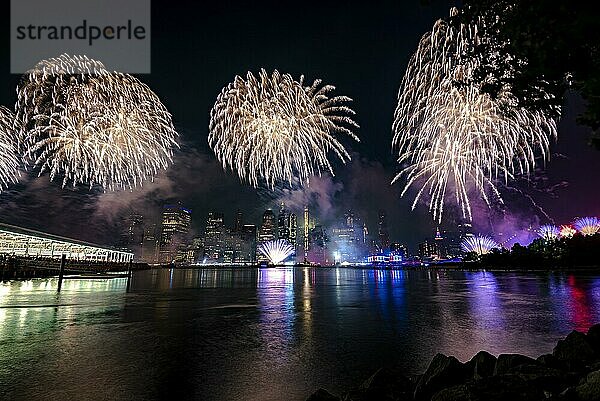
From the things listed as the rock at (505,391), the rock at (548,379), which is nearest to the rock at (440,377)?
the rock at (548,379)

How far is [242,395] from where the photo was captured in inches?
328

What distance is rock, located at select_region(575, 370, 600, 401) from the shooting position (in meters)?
5.48

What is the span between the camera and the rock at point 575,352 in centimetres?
843

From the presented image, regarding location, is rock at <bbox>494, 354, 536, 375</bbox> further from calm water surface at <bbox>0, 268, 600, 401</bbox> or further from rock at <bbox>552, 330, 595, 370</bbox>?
calm water surface at <bbox>0, 268, 600, 401</bbox>

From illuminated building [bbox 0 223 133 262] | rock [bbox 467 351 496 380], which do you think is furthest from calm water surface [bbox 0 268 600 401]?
illuminated building [bbox 0 223 133 262]

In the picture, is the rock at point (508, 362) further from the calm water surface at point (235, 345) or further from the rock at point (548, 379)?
the calm water surface at point (235, 345)

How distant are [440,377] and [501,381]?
65.6 inches

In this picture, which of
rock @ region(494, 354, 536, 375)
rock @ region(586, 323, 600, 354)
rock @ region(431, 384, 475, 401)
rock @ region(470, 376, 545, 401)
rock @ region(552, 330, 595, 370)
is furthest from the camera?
rock @ region(586, 323, 600, 354)

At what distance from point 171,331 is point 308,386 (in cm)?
894

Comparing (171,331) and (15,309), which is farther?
(15,309)

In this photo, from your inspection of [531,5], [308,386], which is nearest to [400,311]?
[308,386]

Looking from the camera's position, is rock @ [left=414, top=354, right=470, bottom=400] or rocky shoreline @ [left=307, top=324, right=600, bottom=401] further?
rock @ [left=414, top=354, right=470, bottom=400]

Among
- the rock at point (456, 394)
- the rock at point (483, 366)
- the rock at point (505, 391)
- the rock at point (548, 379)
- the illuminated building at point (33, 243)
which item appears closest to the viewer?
the rock at point (505, 391)

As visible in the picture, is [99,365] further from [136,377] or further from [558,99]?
[558,99]
